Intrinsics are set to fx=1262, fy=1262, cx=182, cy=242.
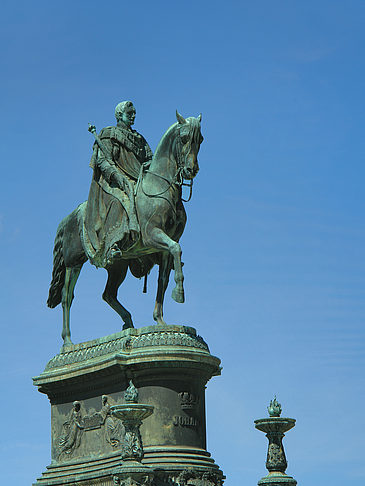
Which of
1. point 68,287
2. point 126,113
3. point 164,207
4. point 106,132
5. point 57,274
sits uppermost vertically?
point 126,113

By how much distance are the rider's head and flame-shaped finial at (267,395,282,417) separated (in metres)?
6.66

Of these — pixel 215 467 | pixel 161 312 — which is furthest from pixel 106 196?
pixel 215 467

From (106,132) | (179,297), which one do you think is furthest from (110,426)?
(106,132)

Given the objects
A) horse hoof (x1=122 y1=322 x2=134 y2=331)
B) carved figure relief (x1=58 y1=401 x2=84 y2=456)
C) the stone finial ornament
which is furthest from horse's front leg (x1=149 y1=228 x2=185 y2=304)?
carved figure relief (x1=58 y1=401 x2=84 y2=456)

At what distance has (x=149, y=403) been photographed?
958 inches

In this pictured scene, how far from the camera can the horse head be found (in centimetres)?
2519

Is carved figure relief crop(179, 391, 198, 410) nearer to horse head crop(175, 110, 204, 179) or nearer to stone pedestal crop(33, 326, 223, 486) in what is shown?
stone pedestal crop(33, 326, 223, 486)

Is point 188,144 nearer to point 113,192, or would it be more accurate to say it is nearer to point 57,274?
point 113,192

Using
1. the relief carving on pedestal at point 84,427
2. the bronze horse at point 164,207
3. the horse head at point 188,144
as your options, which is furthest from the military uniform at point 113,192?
the relief carving on pedestal at point 84,427

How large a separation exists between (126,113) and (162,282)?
12.8 ft

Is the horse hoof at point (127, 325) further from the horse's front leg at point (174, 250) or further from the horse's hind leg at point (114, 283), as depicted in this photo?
the horse's front leg at point (174, 250)

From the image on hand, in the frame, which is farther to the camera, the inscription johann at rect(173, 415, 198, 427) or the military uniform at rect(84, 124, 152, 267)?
the military uniform at rect(84, 124, 152, 267)

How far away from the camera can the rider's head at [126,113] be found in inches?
1066

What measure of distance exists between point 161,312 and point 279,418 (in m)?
3.23
